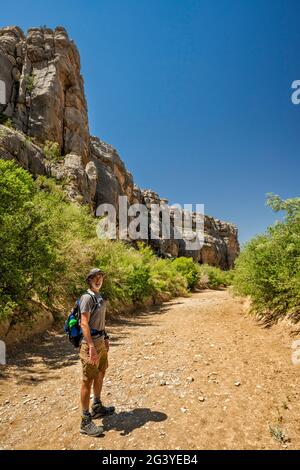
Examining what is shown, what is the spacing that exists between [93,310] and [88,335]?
1.35ft

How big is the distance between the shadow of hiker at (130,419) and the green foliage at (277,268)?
6.37 metres

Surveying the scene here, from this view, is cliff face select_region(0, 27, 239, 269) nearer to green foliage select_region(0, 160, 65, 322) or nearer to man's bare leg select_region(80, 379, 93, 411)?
green foliage select_region(0, 160, 65, 322)

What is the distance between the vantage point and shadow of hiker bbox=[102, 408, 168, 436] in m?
4.25

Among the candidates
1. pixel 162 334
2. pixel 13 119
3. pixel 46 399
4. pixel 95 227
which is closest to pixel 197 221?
pixel 13 119

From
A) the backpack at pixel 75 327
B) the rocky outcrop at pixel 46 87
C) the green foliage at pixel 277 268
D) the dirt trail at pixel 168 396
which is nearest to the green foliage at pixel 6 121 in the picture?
the rocky outcrop at pixel 46 87

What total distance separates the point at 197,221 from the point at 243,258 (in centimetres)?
7145

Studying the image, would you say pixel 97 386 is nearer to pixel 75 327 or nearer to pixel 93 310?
pixel 75 327

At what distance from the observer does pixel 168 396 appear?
5324mm

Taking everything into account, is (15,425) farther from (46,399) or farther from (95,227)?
(95,227)

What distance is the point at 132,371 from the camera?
695 cm

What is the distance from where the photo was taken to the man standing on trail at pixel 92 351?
13.7ft

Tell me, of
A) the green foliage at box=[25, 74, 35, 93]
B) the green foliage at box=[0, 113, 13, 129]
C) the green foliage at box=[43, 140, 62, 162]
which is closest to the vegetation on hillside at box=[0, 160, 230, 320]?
the green foliage at box=[43, 140, 62, 162]

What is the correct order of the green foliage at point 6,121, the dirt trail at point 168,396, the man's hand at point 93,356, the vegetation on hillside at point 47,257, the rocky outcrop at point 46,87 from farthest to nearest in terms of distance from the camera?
the rocky outcrop at point 46,87 < the green foliage at point 6,121 < the vegetation on hillside at point 47,257 < the man's hand at point 93,356 < the dirt trail at point 168,396

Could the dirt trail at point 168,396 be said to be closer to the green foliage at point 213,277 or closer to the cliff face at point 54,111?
the cliff face at point 54,111
